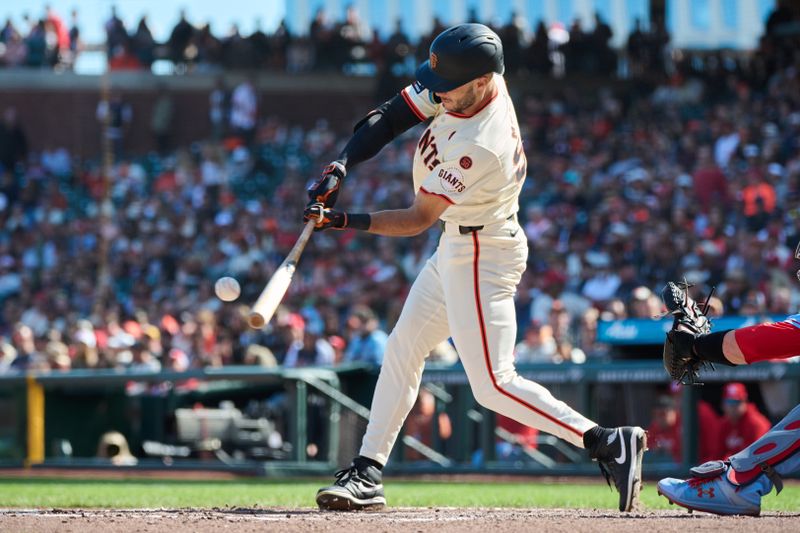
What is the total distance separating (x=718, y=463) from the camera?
4.43 m

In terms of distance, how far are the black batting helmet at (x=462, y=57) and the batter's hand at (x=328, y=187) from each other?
51 centimetres

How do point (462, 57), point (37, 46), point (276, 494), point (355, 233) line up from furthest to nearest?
point (37, 46) < point (355, 233) < point (276, 494) < point (462, 57)

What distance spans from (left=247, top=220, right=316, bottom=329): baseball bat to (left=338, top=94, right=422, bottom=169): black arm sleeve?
22.0 inches

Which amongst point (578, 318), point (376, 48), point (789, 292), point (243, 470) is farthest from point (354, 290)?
point (376, 48)

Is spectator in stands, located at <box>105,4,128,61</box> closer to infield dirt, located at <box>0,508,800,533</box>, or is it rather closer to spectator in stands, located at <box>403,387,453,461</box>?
spectator in stands, located at <box>403,387,453,461</box>

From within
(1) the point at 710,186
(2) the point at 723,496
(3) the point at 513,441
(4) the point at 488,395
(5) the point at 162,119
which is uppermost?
(5) the point at 162,119

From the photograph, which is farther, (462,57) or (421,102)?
(421,102)

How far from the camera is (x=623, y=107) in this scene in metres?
18.7

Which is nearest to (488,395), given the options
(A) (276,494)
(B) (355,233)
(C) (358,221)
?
(C) (358,221)

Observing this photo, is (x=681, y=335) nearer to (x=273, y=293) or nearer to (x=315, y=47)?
(x=273, y=293)

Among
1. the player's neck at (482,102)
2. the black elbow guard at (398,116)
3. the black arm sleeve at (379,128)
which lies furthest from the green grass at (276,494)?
the player's neck at (482,102)

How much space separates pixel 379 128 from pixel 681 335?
65.2 inches

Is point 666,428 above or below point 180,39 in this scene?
below

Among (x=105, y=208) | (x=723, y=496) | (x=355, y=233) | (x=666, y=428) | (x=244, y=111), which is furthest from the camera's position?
(x=244, y=111)
